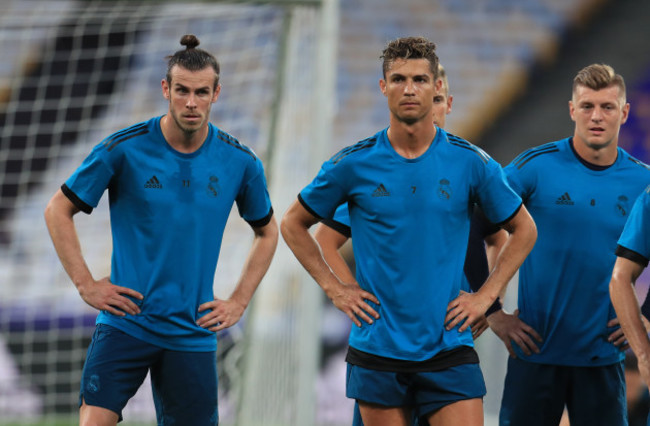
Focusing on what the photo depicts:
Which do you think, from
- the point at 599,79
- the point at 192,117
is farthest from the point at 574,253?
the point at 192,117

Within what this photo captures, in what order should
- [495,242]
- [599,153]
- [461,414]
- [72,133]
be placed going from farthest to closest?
1. [72,133]
2. [495,242]
3. [599,153]
4. [461,414]

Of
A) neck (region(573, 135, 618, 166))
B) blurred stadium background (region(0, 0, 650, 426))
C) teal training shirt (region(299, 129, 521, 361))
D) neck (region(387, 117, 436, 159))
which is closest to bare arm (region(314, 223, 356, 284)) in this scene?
teal training shirt (region(299, 129, 521, 361))

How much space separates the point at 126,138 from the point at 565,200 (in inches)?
77.1

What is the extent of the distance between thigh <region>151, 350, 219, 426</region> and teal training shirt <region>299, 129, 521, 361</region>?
2.39ft

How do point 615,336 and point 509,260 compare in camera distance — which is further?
point 615,336

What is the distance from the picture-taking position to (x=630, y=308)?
365 cm

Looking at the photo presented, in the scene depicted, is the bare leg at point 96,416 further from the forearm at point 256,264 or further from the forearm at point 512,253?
the forearm at point 512,253

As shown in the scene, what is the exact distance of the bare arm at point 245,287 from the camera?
4117 millimetres

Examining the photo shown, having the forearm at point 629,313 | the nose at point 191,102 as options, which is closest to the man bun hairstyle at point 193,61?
the nose at point 191,102

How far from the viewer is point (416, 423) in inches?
162

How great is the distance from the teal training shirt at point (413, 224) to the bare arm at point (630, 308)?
1.54 feet

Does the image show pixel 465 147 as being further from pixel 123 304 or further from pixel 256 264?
pixel 123 304

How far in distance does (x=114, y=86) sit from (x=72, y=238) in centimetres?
666

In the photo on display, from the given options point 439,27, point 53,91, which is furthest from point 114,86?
point 439,27
